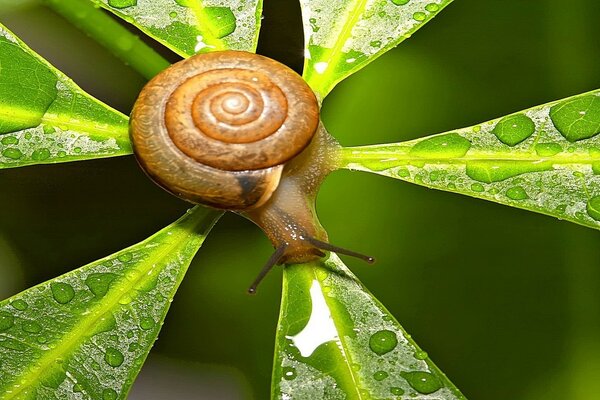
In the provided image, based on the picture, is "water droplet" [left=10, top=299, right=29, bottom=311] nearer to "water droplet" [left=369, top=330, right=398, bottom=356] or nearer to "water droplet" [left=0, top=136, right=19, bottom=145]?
"water droplet" [left=0, top=136, right=19, bottom=145]

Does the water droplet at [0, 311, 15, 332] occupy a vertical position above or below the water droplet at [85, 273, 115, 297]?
below

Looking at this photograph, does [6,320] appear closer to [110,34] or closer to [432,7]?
[110,34]

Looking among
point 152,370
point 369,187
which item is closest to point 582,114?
point 369,187

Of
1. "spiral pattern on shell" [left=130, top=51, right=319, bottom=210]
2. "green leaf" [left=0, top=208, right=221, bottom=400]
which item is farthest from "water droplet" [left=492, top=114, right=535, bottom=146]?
"green leaf" [left=0, top=208, right=221, bottom=400]

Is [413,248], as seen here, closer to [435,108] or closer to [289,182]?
[435,108]

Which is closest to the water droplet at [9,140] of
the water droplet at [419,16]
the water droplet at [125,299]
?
the water droplet at [125,299]

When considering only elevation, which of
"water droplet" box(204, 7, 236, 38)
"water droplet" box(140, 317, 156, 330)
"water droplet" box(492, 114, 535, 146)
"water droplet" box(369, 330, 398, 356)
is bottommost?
"water droplet" box(140, 317, 156, 330)

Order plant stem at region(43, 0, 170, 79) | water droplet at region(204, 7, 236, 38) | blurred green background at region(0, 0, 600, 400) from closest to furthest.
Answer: water droplet at region(204, 7, 236, 38) → plant stem at region(43, 0, 170, 79) → blurred green background at region(0, 0, 600, 400)
